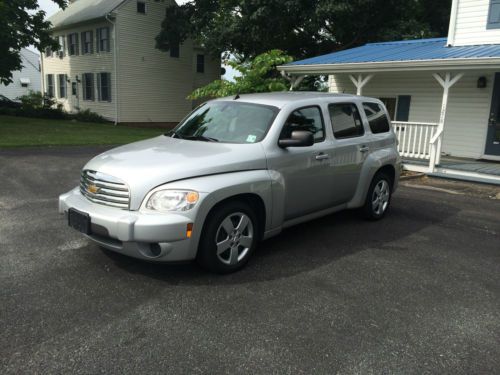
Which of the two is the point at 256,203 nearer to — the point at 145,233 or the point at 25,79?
the point at 145,233

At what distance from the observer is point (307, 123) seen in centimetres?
517

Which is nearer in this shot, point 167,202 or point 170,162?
point 167,202

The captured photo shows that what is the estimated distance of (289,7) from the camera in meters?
21.1

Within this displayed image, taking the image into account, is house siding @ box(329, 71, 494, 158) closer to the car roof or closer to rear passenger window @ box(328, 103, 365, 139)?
rear passenger window @ box(328, 103, 365, 139)

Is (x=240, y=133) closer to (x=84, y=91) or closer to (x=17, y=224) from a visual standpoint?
(x=17, y=224)

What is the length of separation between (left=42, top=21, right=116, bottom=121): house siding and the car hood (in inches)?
925

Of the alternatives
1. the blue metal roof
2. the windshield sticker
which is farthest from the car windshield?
the blue metal roof

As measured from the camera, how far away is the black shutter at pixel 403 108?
46.6 ft

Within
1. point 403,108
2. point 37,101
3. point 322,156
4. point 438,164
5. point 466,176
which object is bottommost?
point 466,176

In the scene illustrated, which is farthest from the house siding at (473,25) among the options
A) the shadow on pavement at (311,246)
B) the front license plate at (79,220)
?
the front license plate at (79,220)

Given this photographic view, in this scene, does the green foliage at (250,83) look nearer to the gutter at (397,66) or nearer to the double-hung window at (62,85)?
the gutter at (397,66)

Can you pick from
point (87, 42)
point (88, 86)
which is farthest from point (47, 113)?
point (87, 42)

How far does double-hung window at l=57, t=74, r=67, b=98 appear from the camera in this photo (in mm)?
31297

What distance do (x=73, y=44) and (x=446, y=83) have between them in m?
26.2
